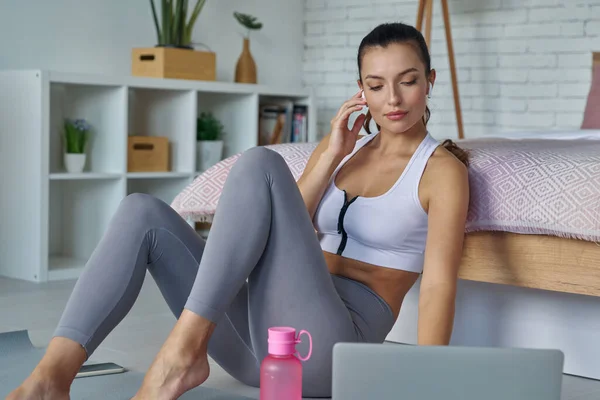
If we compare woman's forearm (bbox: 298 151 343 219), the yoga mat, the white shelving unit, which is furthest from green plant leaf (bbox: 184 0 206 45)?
woman's forearm (bbox: 298 151 343 219)

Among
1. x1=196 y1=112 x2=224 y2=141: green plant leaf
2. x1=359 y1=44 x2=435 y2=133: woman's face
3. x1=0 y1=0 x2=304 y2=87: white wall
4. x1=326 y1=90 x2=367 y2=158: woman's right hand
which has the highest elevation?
x1=0 y1=0 x2=304 y2=87: white wall

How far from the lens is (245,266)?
1.70 metres

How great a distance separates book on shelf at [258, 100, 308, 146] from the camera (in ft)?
16.0

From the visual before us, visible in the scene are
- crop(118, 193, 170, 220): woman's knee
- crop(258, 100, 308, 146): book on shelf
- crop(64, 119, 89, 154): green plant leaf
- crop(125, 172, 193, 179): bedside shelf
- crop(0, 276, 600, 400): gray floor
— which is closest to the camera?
crop(118, 193, 170, 220): woman's knee

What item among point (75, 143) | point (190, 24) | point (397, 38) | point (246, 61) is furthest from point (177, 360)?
point (246, 61)

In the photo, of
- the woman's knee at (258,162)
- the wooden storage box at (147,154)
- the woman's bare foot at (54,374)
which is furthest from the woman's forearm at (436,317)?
the wooden storage box at (147,154)

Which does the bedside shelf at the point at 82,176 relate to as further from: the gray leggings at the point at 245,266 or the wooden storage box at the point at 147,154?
the gray leggings at the point at 245,266

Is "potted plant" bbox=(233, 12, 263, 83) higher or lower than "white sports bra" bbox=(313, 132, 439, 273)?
higher

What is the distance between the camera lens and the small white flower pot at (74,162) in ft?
13.2

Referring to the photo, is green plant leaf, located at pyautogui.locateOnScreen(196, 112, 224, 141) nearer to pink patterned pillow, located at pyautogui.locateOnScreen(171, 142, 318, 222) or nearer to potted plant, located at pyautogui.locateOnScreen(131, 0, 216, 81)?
potted plant, located at pyautogui.locateOnScreen(131, 0, 216, 81)

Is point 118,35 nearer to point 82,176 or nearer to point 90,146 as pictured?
point 90,146

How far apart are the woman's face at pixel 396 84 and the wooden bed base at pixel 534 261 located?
433 mm

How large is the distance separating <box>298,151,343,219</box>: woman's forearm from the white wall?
8.29ft

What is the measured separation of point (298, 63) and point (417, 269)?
12.6 feet
